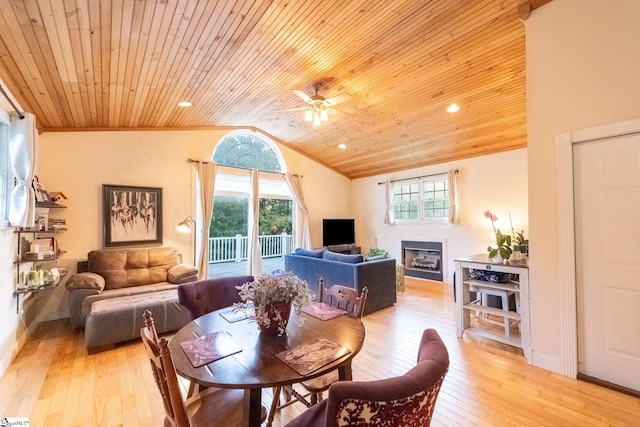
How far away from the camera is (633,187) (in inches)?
86.3

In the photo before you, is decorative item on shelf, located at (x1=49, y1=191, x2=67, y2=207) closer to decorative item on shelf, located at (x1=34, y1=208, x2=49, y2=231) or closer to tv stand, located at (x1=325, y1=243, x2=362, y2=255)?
decorative item on shelf, located at (x1=34, y1=208, x2=49, y2=231)

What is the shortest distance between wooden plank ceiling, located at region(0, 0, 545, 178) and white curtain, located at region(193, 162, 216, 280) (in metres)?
0.84

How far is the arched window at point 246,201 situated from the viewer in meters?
5.62

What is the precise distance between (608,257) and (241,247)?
546 centimetres

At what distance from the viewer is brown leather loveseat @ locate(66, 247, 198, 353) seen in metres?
3.02

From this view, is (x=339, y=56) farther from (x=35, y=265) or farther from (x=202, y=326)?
(x=35, y=265)

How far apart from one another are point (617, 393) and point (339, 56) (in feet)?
12.9

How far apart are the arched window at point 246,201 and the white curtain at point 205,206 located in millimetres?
269

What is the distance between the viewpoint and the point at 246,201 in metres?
5.97

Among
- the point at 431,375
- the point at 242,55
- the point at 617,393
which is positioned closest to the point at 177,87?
A: the point at 242,55

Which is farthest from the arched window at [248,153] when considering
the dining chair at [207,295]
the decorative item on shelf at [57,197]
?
the dining chair at [207,295]

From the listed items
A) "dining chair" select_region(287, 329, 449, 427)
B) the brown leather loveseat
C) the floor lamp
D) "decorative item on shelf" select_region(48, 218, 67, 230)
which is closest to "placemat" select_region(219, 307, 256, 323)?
"dining chair" select_region(287, 329, 449, 427)

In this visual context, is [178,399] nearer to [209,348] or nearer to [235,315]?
[209,348]

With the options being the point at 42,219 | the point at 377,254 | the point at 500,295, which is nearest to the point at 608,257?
the point at 500,295
